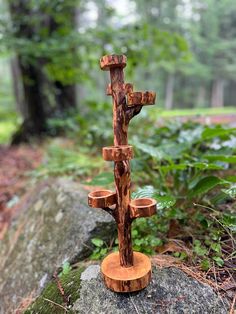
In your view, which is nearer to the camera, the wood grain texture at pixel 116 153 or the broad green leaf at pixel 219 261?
the wood grain texture at pixel 116 153

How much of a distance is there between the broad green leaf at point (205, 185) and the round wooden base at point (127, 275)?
1.67ft

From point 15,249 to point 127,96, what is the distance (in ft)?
5.22

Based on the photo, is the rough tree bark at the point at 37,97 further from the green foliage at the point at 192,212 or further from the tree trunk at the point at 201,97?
the tree trunk at the point at 201,97

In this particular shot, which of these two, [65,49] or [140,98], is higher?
[65,49]

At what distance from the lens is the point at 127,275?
1.17 m

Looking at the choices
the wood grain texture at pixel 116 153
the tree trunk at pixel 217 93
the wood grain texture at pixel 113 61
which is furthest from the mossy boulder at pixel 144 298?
the tree trunk at pixel 217 93

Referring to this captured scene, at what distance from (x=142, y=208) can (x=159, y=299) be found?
1.41 ft

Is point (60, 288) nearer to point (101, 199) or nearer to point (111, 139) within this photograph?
point (101, 199)

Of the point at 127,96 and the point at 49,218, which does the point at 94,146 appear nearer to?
the point at 49,218

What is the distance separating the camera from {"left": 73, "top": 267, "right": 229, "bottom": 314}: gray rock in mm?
1133

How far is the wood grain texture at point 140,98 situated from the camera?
3.47 feet

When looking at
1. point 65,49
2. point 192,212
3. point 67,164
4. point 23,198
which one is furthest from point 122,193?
point 65,49

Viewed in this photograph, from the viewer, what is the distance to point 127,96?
3.59 feet

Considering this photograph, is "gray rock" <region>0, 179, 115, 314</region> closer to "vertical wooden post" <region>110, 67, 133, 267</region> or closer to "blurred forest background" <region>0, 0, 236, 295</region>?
"blurred forest background" <region>0, 0, 236, 295</region>
